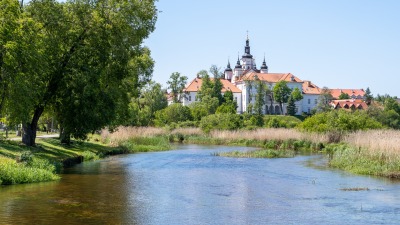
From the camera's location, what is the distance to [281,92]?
143m

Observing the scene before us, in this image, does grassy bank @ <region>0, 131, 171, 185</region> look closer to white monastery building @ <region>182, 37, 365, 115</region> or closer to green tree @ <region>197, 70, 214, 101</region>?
green tree @ <region>197, 70, 214, 101</region>

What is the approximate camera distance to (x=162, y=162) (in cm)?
3788

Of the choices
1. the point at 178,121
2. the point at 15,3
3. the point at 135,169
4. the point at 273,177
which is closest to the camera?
the point at 15,3

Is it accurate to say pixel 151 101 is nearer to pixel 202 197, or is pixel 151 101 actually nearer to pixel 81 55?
pixel 81 55

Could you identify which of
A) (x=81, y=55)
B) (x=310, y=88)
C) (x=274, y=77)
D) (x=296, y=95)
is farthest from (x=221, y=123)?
(x=310, y=88)

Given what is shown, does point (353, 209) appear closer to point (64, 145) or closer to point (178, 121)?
point (64, 145)

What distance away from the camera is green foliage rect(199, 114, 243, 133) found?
7458 centimetres

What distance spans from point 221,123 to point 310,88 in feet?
293

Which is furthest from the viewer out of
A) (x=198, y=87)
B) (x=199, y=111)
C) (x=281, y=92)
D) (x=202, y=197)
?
(x=198, y=87)

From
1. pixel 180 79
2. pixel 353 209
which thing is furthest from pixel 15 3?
pixel 180 79

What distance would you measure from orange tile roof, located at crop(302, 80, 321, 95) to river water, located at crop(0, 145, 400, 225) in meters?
127

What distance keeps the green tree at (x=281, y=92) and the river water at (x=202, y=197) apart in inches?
4367

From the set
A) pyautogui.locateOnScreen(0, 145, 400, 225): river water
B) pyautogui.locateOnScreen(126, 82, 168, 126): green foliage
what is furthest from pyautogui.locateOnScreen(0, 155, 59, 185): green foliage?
pyautogui.locateOnScreen(126, 82, 168, 126): green foliage

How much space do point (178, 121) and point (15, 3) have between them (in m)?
66.1
